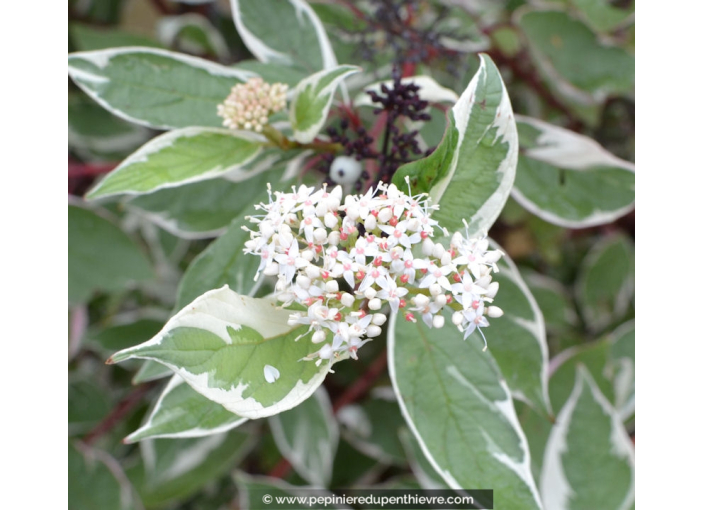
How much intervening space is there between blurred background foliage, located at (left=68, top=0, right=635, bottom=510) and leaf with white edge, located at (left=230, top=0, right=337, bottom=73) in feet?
0.25

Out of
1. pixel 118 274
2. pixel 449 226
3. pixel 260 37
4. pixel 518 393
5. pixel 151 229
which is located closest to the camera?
pixel 449 226

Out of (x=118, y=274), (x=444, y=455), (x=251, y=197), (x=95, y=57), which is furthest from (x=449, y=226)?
(x=118, y=274)

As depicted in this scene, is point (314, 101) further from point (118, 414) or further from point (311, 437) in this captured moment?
point (118, 414)

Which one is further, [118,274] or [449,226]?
[118,274]

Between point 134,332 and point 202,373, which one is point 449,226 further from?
point 134,332

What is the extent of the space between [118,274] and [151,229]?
0.15 metres

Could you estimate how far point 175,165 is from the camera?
73 centimetres

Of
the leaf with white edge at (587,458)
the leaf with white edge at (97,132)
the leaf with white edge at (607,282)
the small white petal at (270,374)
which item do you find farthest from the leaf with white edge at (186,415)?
the leaf with white edge at (607,282)

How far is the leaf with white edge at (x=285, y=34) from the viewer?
920mm

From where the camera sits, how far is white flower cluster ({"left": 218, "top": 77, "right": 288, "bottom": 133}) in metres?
0.71

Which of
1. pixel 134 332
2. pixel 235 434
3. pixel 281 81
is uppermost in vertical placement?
pixel 281 81

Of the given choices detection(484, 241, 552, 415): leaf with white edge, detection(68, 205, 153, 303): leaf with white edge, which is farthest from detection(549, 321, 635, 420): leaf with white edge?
detection(68, 205, 153, 303): leaf with white edge

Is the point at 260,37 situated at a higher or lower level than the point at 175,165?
higher

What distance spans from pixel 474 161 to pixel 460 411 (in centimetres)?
30
